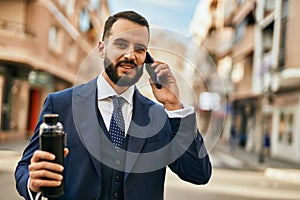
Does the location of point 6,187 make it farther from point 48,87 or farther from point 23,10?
point 48,87

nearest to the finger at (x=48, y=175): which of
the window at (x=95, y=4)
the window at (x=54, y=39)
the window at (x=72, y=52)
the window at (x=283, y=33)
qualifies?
the window at (x=283, y=33)

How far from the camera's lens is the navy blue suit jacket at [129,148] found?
148cm

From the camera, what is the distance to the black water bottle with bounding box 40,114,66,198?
1.10m

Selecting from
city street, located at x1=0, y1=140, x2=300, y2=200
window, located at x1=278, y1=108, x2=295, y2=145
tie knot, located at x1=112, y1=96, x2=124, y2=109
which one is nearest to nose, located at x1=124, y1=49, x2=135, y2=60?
tie knot, located at x1=112, y1=96, x2=124, y2=109

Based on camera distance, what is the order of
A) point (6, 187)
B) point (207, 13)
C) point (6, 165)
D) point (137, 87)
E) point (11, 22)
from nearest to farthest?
point (137, 87) < point (6, 187) < point (6, 165) < point (11, 22) < point (207, 13)

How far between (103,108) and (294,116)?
59.3ft

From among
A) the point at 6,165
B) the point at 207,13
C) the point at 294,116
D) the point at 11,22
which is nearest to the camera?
the point at 6,165

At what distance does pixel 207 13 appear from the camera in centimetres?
4084

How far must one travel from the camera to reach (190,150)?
152cm

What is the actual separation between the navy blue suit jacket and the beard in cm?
12

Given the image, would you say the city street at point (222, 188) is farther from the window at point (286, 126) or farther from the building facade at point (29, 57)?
the window at point (286, 126)

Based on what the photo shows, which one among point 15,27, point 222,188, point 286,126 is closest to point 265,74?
point 286,126

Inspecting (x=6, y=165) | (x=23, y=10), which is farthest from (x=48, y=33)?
(x=6, y=165)

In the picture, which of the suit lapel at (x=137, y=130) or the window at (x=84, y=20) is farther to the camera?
the window at (x=84, y=20)
